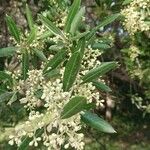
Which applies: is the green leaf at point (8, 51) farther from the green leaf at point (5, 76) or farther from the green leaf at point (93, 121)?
the green leaf at point (93, 121)

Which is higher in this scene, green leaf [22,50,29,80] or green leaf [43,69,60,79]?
green leaf [22,50,29,80]

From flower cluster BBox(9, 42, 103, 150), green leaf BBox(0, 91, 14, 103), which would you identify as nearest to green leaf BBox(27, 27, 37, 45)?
green leaf BBox(0, 91, 14, 103)

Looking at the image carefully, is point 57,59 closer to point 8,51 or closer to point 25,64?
point 25,64

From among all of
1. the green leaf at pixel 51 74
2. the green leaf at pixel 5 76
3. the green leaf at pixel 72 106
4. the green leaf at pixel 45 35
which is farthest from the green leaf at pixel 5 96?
the green leaf at pixel 72 106

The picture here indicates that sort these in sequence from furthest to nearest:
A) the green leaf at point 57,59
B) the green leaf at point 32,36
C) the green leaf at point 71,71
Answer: the green leaf at point 32,36, the green leaf at point 57,59, the green leaf at point 71,71

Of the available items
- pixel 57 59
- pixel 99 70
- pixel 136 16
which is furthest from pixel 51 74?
pixel 136 16

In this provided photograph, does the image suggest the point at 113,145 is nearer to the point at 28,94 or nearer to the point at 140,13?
the point at 140,13

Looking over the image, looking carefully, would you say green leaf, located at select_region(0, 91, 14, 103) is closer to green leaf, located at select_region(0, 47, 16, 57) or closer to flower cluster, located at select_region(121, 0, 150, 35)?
green leaf, located at select_region(0, 47, 16, 57)
